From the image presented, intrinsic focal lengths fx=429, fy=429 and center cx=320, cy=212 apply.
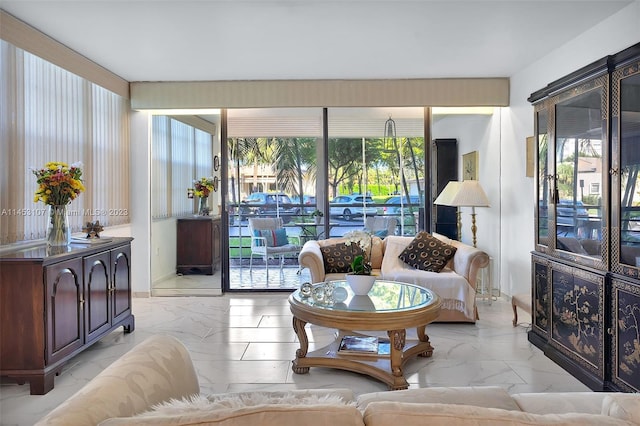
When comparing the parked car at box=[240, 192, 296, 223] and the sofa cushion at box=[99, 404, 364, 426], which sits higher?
the parked car at box=[240, 192, 296, 223]

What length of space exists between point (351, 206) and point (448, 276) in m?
1.83

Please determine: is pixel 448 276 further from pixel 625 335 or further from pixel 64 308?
pixel 64 308

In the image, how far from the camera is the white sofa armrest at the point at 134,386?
102 cm

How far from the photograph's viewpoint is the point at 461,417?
3.18ft

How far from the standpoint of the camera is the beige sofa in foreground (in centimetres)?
95

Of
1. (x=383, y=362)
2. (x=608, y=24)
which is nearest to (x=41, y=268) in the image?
(x=383, y=362)

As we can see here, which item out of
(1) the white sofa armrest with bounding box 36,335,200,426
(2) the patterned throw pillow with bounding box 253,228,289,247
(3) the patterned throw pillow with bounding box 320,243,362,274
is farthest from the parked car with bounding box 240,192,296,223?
(1) the white sofa armrest with bounding box 36,335,200,426

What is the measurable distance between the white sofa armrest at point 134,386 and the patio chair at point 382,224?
4336mm

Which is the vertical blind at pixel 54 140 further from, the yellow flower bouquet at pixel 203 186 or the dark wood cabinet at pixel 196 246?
the yellow flower bouquet at pixel 203 186

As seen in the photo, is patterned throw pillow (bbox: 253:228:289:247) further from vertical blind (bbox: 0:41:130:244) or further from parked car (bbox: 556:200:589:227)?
parked car (bbox: 556:200:589:227)

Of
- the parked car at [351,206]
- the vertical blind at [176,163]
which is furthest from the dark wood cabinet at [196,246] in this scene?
the parked car at [351,206]

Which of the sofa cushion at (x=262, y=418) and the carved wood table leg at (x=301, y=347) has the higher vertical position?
the sofa cushion at (x=262, y=418)

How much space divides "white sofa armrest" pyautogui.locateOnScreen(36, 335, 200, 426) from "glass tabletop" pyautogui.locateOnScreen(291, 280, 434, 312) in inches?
61.6

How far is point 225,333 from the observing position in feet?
13.5
